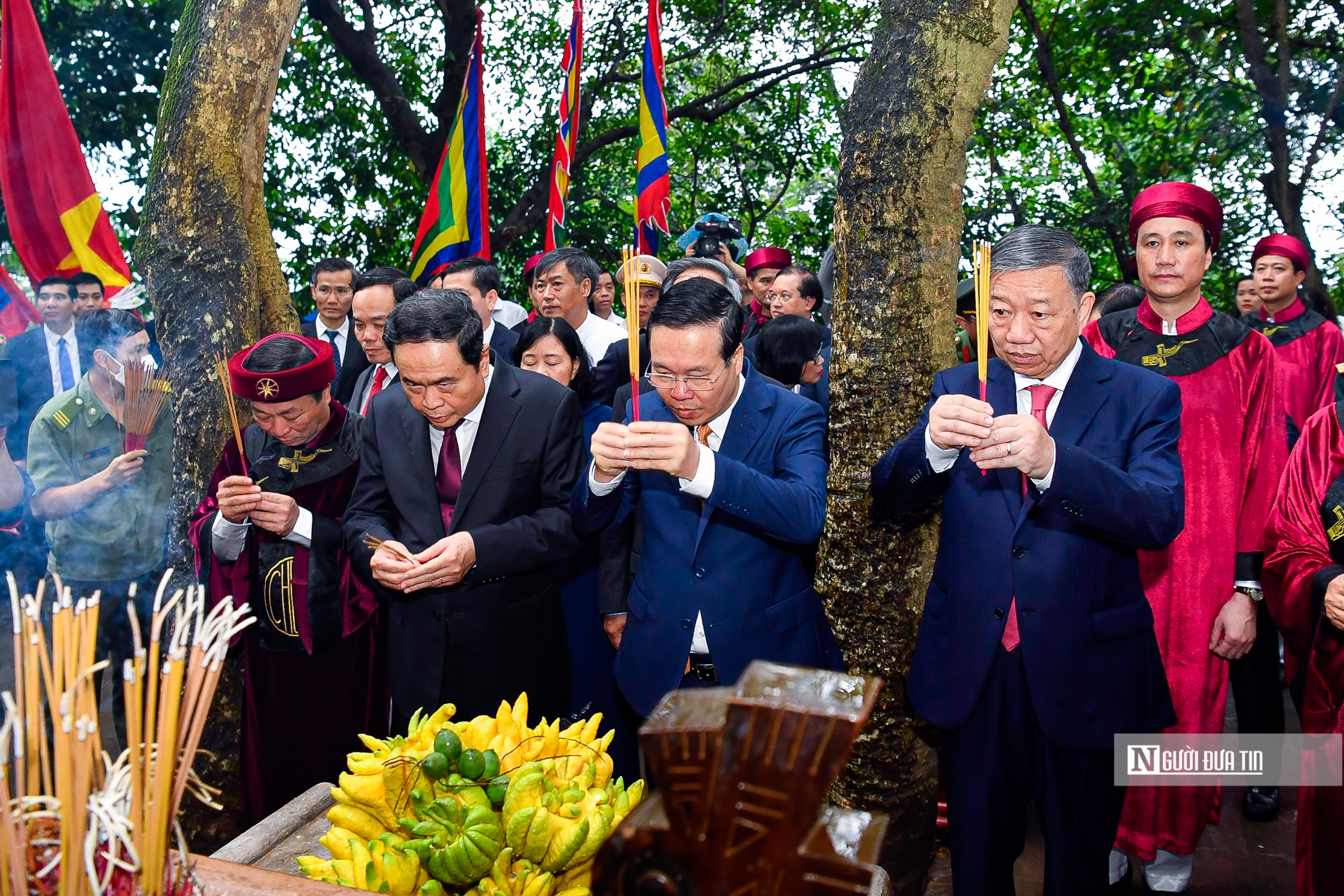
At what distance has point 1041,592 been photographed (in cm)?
246

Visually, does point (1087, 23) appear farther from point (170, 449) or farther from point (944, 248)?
point (170, 449)

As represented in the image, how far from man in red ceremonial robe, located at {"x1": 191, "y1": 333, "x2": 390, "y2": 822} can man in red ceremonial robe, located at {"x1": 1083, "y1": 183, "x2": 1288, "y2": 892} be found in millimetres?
2600

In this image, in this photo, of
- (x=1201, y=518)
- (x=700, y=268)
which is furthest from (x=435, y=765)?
(x=700, y=268)

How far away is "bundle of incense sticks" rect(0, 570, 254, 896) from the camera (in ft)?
3.78

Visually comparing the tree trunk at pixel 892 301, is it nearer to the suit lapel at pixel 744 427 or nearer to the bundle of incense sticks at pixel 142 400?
the suit lapel at pixel 744 427

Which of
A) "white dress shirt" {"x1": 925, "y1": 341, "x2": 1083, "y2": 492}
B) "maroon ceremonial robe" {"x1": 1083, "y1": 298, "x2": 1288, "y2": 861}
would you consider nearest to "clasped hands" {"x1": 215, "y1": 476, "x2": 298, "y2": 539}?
"white dress shirt" {"x1": 925, "y1": 341, "x2": 1083, "y2": 492}

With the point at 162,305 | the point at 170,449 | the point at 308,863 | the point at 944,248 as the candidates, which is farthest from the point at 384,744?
the point at 170,449

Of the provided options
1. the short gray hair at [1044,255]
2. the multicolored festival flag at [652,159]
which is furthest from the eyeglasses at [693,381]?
the multicolored festival flag at [652,159]

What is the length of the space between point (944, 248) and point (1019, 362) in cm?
86

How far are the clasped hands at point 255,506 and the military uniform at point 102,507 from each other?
4.24ft

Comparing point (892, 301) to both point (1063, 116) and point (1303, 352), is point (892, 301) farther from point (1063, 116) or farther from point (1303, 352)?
point (1063, 116)

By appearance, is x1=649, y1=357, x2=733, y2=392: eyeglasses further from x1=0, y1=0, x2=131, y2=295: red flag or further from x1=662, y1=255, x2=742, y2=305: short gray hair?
x1=0, y1=0, x2=131, y2=295: red flag

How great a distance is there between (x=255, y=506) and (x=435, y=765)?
1651mm

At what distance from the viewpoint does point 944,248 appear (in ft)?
10.6
